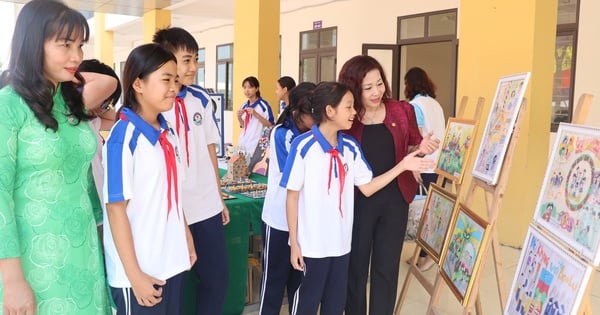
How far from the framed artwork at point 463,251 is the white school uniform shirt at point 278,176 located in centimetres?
78

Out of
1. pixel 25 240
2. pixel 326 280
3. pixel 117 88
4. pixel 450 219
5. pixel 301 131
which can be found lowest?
pixel 326 280

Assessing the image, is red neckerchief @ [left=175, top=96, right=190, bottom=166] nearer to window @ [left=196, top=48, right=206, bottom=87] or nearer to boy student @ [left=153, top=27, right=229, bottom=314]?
boy student @ [left=153, top=27, right=229, bottom=314]

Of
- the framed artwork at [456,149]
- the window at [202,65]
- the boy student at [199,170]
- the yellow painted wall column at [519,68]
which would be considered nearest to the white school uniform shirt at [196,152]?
the boy student at [199,170]

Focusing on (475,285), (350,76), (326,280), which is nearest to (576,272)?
(475,285)

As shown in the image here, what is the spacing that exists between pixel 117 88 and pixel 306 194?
0.85 meters

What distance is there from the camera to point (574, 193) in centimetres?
Result: 168

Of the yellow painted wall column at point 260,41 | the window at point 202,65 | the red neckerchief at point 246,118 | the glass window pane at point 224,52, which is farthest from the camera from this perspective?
the window at point 202,65

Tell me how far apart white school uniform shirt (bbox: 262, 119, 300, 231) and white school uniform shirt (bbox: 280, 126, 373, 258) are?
264 mm

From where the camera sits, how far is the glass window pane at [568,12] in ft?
18.5

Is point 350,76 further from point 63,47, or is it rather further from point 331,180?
point 63,47

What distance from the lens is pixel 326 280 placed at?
213 cm

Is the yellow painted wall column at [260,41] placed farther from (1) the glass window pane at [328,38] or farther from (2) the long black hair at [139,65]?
(2) the long black hair at [139,65]

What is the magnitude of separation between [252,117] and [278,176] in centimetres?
270

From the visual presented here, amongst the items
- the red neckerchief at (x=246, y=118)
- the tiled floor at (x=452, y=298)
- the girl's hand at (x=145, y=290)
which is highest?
the red neckerchief at (x=246, y=118)
